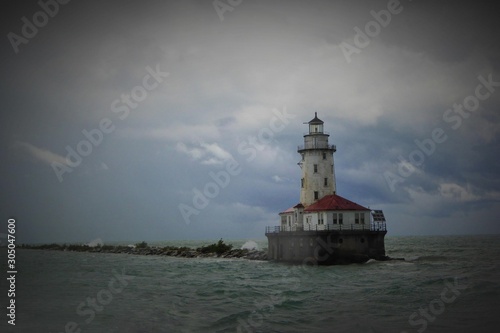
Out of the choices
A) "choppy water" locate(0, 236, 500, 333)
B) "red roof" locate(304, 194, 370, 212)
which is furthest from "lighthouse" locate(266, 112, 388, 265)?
"choppy water" locate(0, 236, 500, 333)

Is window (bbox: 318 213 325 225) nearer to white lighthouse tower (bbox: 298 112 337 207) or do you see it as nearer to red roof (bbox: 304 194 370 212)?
red roof (bbox: 304 194 370 212)

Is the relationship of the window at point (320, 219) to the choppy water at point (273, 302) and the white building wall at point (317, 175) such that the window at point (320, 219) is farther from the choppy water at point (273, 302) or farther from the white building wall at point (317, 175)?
the choppy water at point (273, 302)

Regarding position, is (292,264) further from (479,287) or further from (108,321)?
(108,321)

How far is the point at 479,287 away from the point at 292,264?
70.6 feet

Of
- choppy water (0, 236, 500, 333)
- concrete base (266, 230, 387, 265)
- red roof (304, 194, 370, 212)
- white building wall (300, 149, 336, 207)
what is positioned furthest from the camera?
white building wall (300, 149, 336, 207)

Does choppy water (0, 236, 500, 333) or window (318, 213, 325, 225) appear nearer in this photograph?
choppy water (0, 236, 500, 333)

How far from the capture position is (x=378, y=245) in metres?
47.7

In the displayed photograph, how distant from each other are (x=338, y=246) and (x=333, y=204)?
4414 millimetres

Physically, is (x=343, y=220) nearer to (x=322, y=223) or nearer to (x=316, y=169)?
(x=322, y=223)

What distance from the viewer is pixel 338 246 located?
46.0 m

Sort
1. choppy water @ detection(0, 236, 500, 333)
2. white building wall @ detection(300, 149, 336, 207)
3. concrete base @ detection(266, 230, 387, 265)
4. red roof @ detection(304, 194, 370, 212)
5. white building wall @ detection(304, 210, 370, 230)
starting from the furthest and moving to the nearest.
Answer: white building wall @ detection(300, 149, 336, 207) < red roof @ detection(304, 194, 370, 212) < white building wall @ detection(304, 210, 370, 230) < concrete base @ detection(266, 230, 387, 265) < choppy water @ detection(0, 236, 500, 333)

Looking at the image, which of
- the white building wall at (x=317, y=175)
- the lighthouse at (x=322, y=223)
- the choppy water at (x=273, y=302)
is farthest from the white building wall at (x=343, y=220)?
the choppy water at (x=273, y=302)

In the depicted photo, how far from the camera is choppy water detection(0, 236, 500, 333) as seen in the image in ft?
67.9

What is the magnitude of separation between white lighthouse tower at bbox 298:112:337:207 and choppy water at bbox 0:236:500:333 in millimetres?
13159
